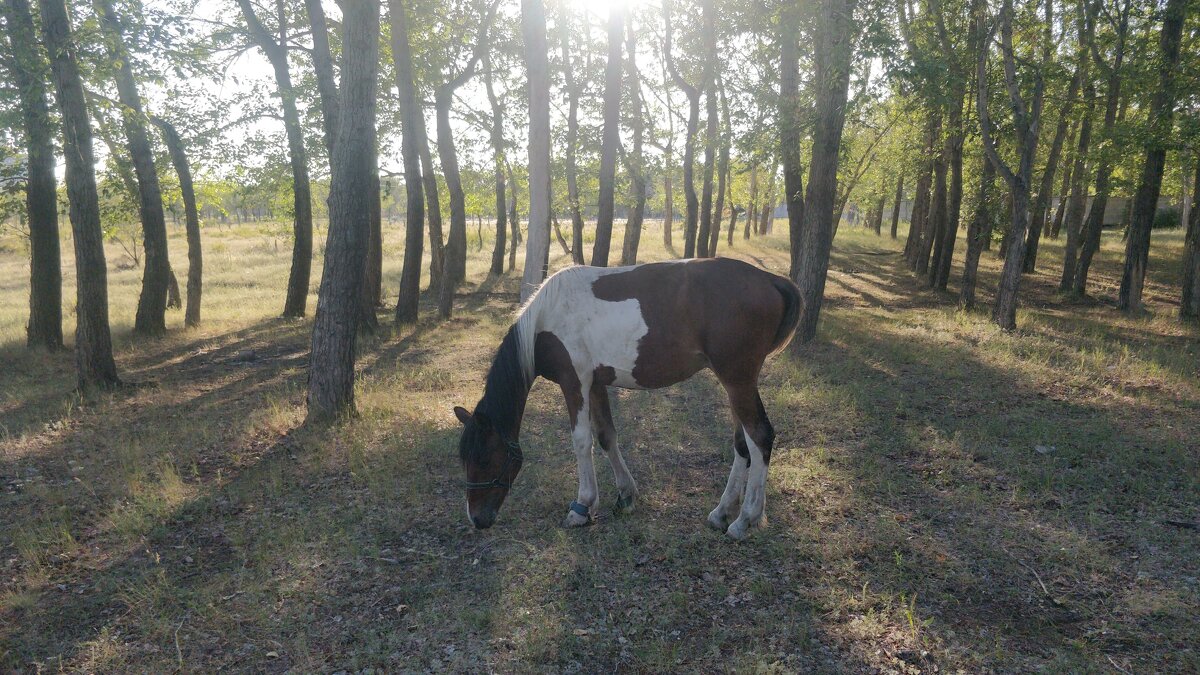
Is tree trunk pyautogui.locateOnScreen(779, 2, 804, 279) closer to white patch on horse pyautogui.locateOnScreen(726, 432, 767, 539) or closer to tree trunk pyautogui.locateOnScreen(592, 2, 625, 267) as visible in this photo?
tree trunk pyautogui.locateOnScreen(592, 2, 625, 267)

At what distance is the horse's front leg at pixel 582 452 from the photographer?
531 centimetres

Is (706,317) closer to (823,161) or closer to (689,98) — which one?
(823,161)

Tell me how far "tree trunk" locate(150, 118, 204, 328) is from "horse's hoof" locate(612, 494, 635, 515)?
1520cm

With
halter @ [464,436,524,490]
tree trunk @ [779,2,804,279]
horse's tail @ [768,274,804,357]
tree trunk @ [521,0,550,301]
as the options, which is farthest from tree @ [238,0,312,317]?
horse's tail @ [768,274,804,357]

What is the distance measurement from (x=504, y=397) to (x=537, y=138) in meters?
6.96

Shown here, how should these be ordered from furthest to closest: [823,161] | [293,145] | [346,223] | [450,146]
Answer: [450,146] < [293,145] < [823,161] < [346,223]

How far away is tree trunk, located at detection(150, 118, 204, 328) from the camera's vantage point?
1524 cm

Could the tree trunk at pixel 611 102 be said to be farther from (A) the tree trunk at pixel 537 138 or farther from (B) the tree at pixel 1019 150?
(B) the tree at pixel 1019 150

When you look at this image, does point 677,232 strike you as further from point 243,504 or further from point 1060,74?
point 243,504

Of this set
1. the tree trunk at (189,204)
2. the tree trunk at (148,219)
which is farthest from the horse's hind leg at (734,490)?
the tree trunk at (189,204)

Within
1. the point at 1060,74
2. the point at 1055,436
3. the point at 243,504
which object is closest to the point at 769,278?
the point at 1055,436

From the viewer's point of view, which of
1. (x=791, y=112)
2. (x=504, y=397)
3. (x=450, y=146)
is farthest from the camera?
(x=450, y=146)

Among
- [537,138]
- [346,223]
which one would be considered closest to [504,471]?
[346,223]

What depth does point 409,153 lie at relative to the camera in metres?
15.2
